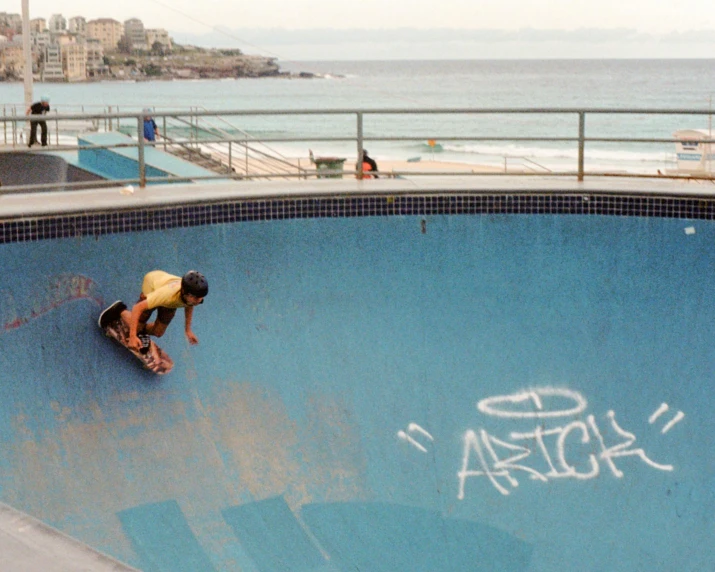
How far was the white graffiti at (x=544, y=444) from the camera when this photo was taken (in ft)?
23.0

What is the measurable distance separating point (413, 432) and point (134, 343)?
214 centimetres

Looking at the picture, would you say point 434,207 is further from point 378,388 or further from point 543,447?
point 543,447

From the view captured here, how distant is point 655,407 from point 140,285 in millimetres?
3856

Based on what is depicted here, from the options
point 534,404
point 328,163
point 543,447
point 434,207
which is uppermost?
point 328,163

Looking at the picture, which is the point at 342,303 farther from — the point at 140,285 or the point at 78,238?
the point at 78,238

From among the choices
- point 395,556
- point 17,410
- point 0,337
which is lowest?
point 395,556

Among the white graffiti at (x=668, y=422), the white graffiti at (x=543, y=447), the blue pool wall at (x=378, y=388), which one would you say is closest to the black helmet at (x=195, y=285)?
the blue pool wall at (x=378, y=388)

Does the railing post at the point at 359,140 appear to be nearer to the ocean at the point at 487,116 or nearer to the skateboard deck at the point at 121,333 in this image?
the skateboard deck at the point at 121,333

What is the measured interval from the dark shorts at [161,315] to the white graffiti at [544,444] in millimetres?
1907

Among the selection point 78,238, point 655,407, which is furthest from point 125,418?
point 655,407

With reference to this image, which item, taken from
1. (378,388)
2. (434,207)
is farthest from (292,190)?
(378,388)

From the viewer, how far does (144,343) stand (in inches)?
250

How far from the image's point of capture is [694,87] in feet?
245

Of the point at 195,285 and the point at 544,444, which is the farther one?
the point at 544,444
